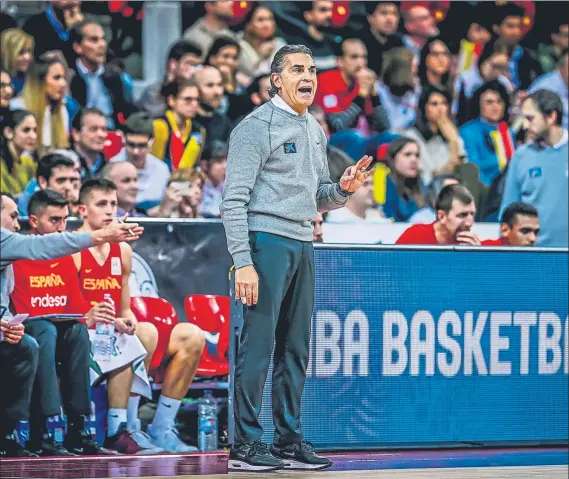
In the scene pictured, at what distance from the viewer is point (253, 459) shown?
415cm

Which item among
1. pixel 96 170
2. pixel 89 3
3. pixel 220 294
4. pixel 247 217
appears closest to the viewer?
pixel 247 217

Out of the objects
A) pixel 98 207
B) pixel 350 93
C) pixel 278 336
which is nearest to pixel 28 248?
pixel 98 207

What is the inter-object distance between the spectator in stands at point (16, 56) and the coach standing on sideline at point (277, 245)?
3.84 meters

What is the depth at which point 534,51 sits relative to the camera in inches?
360

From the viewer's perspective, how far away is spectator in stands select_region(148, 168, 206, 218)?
732cm

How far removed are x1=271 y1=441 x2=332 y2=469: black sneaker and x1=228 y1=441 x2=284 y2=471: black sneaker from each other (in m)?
0.11

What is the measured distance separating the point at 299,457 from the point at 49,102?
4.32 m

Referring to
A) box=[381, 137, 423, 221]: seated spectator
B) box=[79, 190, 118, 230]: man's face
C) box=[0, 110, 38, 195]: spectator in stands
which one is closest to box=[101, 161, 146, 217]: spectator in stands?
box=[0, 110, 38, 195]: spectator in stands

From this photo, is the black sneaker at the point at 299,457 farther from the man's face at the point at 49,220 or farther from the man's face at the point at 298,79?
the man's face at the point at 49,220

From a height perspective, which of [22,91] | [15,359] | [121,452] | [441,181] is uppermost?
[22,91]

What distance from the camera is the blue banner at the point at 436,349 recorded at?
5.29 meters

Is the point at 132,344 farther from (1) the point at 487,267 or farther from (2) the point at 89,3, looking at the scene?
(2) the point at 89,3

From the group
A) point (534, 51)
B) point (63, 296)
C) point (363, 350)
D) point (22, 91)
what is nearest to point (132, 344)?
point (63, 296)

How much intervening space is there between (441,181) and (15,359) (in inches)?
168
